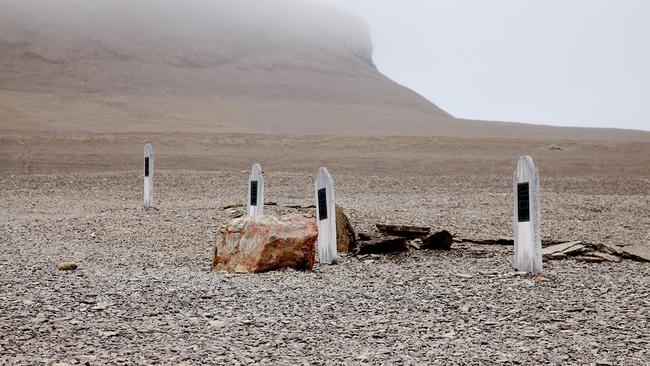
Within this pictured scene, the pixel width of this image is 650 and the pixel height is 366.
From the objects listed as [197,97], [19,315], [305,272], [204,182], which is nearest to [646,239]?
[305,272]

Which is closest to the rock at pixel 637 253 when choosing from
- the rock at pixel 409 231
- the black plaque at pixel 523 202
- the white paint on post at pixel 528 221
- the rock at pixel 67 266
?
the white paint on post at pixel 528 221

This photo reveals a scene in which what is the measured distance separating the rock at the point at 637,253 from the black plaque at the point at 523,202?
97.5 inches

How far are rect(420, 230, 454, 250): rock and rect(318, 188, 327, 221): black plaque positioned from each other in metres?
2.06

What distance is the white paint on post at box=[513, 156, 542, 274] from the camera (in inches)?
366

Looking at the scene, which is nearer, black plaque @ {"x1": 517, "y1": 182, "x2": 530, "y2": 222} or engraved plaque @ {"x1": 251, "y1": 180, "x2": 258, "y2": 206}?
black plaque @ {"x1": 517, "y1": 182, "x2": 530, "y2": 222}

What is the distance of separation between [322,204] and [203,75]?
104591mm

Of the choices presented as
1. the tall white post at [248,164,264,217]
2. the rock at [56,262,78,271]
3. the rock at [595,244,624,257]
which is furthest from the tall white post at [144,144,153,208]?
the rock at [595,244,624,257]

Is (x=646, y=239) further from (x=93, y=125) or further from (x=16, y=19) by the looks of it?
(x=16, y=19)

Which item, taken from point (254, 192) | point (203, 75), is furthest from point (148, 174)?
point (203, 75)

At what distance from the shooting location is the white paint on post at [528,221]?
30.5 ft

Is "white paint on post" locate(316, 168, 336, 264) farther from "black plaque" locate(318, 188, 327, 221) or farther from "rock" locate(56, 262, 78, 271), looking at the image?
"rock" locate(56, 262, 78, 271)

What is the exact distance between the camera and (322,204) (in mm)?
10852

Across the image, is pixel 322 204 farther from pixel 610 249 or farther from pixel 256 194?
pixel 610 249

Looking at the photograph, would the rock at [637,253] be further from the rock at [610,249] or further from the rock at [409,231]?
the rock at [409,231]
